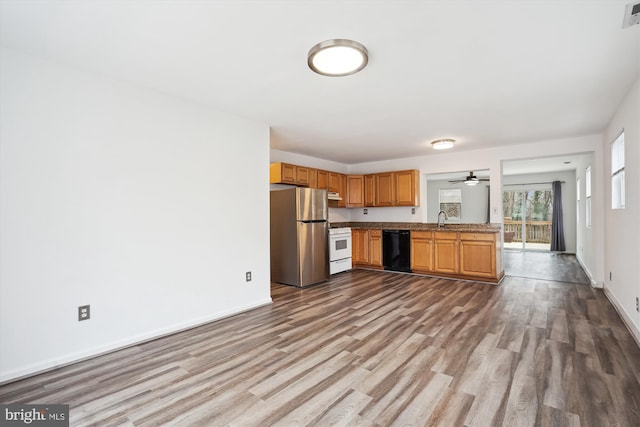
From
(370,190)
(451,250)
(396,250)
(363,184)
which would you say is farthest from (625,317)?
(363,184)

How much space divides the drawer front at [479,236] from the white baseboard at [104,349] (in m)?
3.99

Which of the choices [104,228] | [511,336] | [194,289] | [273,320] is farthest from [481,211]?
[104,228]

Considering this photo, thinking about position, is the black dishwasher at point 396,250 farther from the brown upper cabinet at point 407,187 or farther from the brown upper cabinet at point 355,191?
the brown upper cabinet at point 355,191

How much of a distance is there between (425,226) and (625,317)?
3.26m

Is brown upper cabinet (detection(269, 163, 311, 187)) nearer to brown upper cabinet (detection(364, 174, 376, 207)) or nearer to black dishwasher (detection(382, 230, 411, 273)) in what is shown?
brown upper cabinet (detection(364, 174, 376, 207))

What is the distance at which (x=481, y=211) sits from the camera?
30.7 ft

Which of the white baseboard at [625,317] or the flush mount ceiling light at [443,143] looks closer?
the white baseboard at [625,317]

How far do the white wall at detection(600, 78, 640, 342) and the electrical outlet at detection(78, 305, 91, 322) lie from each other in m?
Answer: 4.80

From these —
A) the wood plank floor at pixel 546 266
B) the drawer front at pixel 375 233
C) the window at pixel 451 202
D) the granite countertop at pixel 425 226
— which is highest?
the window at pixel 451 202

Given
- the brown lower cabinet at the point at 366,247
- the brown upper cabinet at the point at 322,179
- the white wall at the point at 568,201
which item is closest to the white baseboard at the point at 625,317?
the brown lower cabinet at the point at 366,247

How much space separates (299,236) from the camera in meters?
4.86

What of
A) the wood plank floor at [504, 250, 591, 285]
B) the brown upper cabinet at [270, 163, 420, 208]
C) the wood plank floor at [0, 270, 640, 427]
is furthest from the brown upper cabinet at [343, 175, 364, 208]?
the wood plank floor at [0, 270, 640, 427]

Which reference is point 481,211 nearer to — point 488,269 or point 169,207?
point 488,269

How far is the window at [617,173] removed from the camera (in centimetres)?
353
